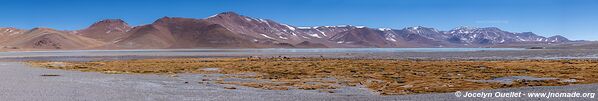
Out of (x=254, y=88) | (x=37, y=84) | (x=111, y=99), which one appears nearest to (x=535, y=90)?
(x=254, y=88)

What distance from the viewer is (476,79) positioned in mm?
33719

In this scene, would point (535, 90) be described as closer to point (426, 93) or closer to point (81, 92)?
point (426, 93)

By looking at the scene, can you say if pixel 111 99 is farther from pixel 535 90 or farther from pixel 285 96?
pixel 535 90

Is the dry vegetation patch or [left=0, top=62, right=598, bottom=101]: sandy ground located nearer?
[left=0, top=62, right=598, bottom=101]: sandy ground

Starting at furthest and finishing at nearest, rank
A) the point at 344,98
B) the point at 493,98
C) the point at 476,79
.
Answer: the point at 476,79
the point at 344,98
the point at 493,98

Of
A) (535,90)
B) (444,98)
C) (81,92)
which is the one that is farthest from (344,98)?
(81,92)

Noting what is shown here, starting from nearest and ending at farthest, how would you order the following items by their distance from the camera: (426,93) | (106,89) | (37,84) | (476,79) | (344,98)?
(344,98), (426,93), (106,89), (37,84), (476,79)

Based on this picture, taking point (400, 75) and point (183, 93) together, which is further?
point (400, 75)

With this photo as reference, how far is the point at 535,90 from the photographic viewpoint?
2370 centimetres

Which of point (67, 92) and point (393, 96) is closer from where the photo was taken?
point (393, 96)

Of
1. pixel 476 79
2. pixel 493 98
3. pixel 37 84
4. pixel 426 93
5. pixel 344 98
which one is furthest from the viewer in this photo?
pixel 476 79

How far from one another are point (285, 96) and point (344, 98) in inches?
104

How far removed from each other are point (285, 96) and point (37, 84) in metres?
14.4

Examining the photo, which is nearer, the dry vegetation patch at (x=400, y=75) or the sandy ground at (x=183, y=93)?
the sandy ground at (x=183, y=93)
